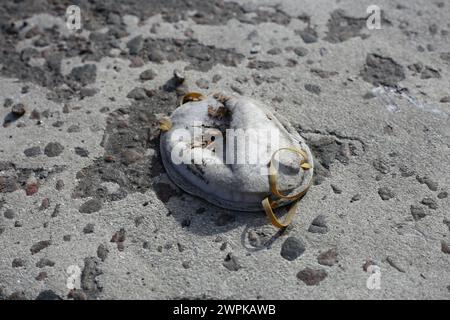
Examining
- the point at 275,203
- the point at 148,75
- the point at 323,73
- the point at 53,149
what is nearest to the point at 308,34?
the point at 323,73

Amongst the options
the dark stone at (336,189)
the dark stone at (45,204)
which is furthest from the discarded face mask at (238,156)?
the dark stone at (45,204)

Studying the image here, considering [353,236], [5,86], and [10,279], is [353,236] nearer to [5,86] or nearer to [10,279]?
[10,279]

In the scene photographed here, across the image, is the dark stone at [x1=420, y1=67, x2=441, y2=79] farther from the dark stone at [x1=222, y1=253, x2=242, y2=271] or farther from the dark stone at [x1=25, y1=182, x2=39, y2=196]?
the dark stone at [x1=25, y1=182, x2=39, y2=196]

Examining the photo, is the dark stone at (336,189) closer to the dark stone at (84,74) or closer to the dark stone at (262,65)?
the dark stone at (262,65)

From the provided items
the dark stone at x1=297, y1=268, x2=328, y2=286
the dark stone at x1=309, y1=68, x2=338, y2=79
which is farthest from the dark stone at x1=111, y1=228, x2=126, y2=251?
the dark stone at x1=309, y1=68, x2=338, y2=79

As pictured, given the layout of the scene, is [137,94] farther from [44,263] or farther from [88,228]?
[44,263]
